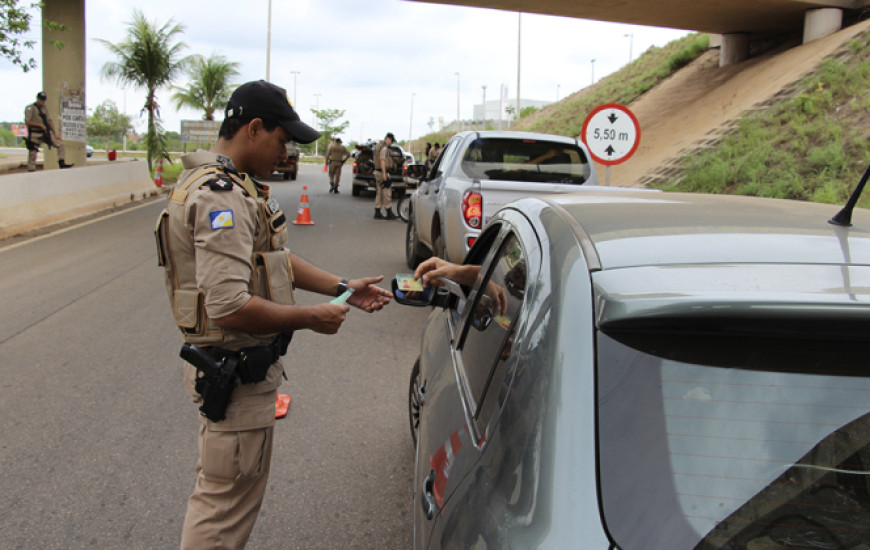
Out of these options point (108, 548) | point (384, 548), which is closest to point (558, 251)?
point (384, 548)

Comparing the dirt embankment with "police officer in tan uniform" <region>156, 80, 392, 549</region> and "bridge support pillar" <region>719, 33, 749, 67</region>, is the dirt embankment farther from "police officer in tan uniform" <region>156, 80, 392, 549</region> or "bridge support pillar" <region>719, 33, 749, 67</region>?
"police officer in tan uniform" <region>156, 80, 392, 549</region>

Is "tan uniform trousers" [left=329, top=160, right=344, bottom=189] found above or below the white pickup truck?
above

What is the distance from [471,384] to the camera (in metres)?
2.21

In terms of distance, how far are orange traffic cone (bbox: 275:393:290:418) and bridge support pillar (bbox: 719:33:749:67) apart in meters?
22.0

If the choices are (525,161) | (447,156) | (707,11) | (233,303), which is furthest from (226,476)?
(707,11)

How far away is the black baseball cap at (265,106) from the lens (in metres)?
2.42

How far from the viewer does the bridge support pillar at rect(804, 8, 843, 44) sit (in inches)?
734

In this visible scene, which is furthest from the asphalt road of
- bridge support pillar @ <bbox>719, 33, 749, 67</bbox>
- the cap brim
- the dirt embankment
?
bridge support pillar @ <bbox>719, 33, 749, 67</bbox>

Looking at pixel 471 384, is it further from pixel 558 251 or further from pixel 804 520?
pixel 804 520

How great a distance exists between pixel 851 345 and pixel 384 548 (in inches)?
90.3

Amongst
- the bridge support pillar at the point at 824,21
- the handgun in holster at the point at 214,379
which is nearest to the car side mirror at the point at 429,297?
the handgun in holster at the point at 214,379

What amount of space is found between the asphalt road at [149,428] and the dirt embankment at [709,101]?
11.6 metres

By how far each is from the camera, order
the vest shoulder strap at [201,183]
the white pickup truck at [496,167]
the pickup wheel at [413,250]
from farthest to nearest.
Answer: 1. the pickup wheel at [413,250]
2. the white pickup truck at [496,167]
3. the vest shoulder strap at [201,183]

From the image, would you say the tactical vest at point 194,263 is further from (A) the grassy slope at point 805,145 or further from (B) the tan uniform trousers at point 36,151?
(B) the tan uniform trousers at point 36,151
